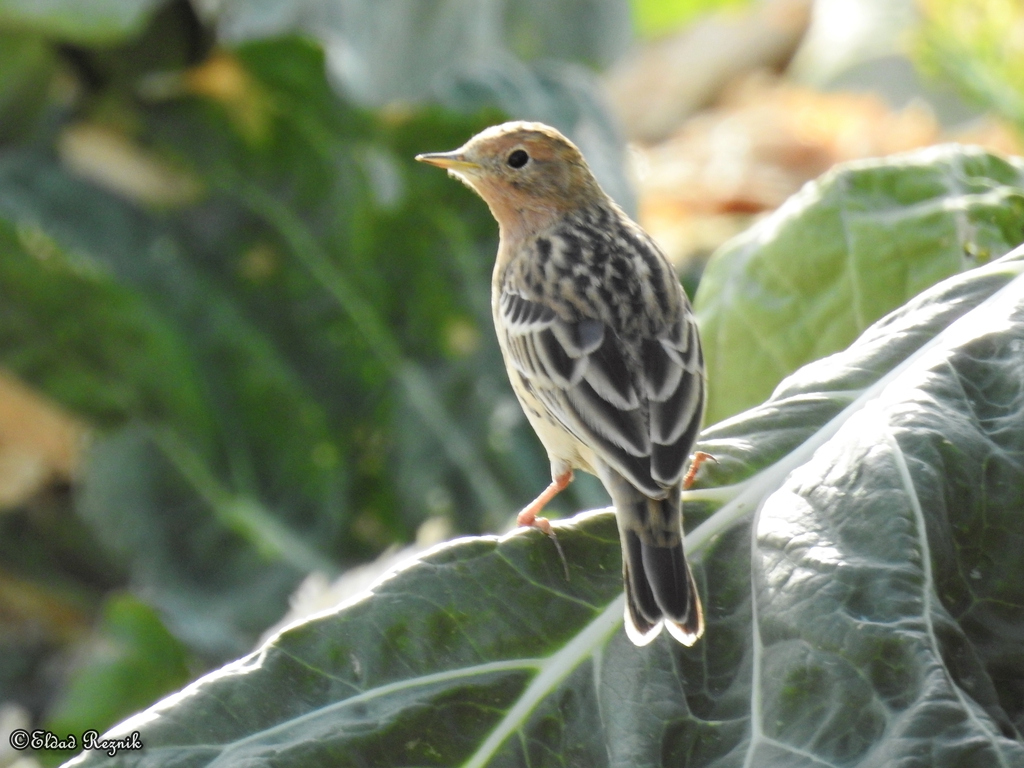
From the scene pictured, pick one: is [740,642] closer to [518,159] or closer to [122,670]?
[518,159]

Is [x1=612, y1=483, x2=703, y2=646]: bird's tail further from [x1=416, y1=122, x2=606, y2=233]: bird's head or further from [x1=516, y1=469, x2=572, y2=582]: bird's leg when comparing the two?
[x1=416, y1=122, x2=606, y2=233]: bird's head

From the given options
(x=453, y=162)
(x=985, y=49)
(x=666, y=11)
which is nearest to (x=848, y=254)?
(x=453, y=162)

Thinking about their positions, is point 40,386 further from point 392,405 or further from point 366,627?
point 366,627

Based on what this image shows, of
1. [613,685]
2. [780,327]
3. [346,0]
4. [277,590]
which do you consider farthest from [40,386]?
[613,685]

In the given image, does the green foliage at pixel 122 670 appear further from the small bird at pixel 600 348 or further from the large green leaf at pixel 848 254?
the large green leaf at pixel 848 254
